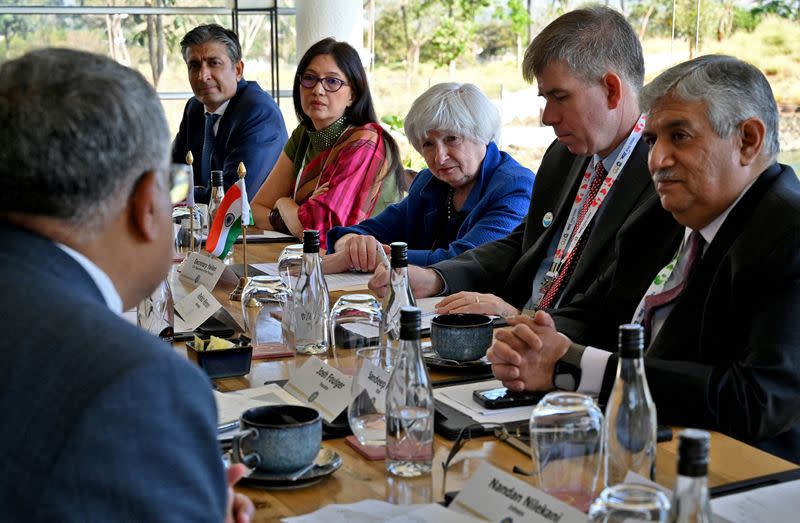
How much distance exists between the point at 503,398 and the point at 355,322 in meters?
0.54

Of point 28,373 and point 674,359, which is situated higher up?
point 28,373

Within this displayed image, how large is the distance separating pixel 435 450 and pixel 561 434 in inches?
11.2

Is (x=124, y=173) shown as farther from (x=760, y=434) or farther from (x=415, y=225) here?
(x=415, y=225)

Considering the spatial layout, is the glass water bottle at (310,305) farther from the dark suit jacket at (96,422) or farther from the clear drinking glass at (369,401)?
the dark suit jacket at (96,422)

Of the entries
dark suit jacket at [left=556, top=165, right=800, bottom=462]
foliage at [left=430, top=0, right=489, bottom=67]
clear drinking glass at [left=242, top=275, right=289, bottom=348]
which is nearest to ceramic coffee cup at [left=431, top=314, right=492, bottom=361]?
dark suit jacket at [left=556, top=165, right=800, bottom=462]

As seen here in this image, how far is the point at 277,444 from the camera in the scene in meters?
1.42

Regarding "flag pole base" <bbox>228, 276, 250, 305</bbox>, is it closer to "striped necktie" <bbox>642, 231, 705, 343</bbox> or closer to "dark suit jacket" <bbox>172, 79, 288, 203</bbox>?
"striped necktie" <bbox>642, 231, 705, 343</bbox>

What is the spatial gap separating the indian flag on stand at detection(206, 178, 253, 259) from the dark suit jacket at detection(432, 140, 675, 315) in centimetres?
71

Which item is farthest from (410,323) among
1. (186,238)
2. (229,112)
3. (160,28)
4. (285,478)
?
(160,28)

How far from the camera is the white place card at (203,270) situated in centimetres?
283

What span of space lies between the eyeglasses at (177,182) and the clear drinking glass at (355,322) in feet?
3.30

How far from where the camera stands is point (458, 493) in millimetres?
1334

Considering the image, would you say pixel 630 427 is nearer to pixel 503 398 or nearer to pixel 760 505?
pixel 760 505

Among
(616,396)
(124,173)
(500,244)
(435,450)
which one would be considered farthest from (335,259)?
(124,173)
